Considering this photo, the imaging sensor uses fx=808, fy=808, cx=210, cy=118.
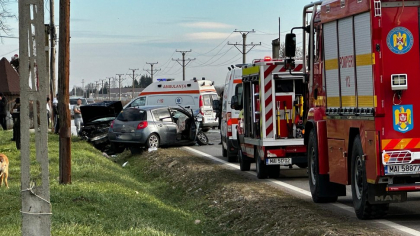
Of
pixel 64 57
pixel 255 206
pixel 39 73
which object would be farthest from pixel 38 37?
pixel 64 57

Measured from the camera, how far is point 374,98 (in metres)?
9.62

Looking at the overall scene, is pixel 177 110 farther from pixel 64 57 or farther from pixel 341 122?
pixel 341 122

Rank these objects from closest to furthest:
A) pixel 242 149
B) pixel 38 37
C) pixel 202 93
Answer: pixel 38 37 → pixel 242 149 → pixel 202 93

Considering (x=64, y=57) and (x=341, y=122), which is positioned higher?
(x=64, y=57)

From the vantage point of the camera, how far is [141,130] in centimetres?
2719

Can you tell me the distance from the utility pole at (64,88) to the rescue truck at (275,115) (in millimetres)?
4072

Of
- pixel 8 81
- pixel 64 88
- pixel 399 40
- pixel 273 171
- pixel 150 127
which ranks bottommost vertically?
pixel 273 171

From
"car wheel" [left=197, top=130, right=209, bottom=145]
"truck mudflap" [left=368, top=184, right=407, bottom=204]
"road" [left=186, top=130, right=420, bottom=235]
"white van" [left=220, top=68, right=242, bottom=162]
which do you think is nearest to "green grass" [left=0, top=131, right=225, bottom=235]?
"road" [left=186, top=130, right=420, bottom=235]

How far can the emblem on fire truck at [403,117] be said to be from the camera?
Answer: 962 centimetres

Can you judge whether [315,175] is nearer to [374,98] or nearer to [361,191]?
[361,191]

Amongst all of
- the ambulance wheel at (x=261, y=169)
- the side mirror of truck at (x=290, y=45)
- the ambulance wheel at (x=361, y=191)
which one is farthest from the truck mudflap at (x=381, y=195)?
the ambulance wheel at (x=261, y=169)

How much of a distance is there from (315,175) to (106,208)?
3363 millimetres

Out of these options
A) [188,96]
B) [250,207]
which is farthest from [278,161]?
[188,96]

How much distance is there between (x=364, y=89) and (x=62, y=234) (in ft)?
13.3
